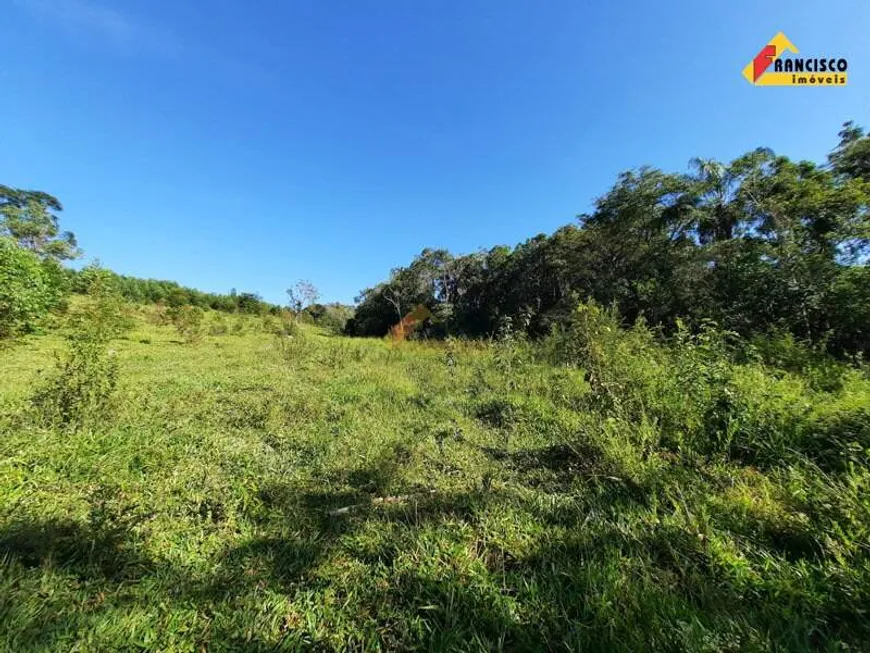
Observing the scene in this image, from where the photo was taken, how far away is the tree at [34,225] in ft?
72.0

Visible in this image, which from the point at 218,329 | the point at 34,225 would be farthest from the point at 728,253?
the point at 34,225

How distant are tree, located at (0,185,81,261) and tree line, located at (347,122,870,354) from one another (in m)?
33.2

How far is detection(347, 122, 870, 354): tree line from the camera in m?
6.20

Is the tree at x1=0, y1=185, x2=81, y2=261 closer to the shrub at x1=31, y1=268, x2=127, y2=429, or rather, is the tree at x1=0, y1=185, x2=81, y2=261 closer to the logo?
the shrub at x1=31, y1=268, x2=127, y2=429

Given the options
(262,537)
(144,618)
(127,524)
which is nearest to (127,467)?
(127,524)

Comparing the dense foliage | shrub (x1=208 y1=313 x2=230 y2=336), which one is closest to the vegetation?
shrub (x1=208 y1=313 x2=230 y2=336)

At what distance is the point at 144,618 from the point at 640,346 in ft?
18.5

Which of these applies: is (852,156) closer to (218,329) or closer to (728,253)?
(728,253)

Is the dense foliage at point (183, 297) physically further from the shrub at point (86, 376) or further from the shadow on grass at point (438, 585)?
the shadow on grass at point (438, 585)

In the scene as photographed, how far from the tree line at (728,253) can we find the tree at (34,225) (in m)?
33.2

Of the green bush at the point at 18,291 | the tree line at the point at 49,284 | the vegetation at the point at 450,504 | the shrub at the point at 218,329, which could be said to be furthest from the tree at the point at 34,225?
the vegetation at the point at 450,504

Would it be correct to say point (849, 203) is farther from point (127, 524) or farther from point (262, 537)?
point (127, 524)

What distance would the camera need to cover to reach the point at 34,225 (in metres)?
22.5

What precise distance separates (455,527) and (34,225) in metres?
36.6
